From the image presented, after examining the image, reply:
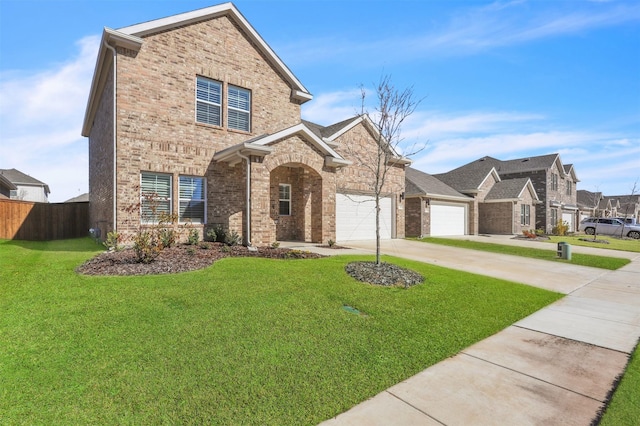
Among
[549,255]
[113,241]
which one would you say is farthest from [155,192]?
[549,255]

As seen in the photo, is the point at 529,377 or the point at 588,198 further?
the point at 588,198

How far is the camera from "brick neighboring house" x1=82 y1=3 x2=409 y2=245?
10.7 metres

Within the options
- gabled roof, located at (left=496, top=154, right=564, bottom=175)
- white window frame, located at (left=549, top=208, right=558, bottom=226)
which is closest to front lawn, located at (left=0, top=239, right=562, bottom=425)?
white window frame, located at (left=549, top=208, right=558, bottom=226)

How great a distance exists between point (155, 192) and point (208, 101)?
417cm

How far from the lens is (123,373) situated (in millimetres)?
3393

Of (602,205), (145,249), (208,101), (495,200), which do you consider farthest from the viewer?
(602,205)

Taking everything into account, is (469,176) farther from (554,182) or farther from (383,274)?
(383,274)

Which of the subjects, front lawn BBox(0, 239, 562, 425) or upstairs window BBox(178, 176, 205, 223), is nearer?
front lawn BBox(0, 239, 562, 425)

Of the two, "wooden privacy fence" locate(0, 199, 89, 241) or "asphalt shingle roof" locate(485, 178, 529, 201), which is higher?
"asphalt shingle roof" locate(485, 178, 529, 201)

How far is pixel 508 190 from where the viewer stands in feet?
90.0

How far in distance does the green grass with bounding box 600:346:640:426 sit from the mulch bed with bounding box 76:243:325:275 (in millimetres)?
7488

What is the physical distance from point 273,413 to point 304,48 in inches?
471

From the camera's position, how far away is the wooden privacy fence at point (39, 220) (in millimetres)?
14508

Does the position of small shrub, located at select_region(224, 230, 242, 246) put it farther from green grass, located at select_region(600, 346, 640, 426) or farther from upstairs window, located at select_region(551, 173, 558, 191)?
upstairs window, located at select_region(551, 173, 558, 191)
